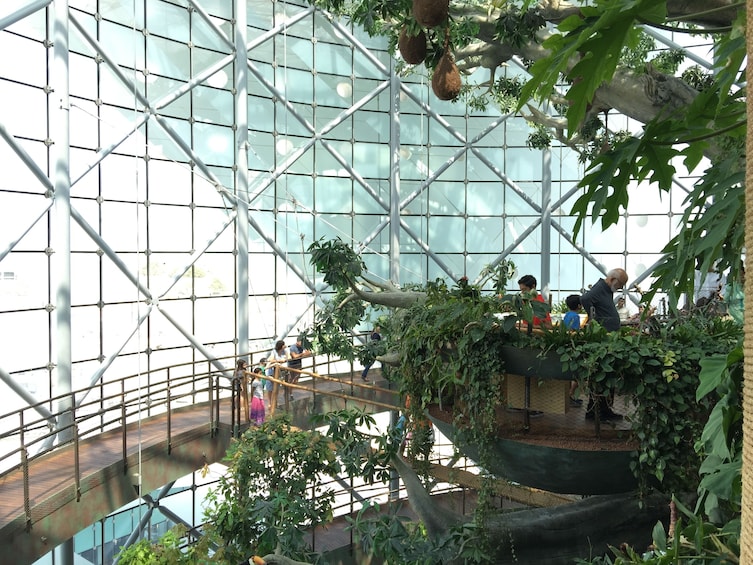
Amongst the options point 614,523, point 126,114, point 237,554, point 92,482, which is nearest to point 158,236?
point 126,114

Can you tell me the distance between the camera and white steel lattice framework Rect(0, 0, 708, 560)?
1059cm

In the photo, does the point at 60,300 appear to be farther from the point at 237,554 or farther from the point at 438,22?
the point at 438,22

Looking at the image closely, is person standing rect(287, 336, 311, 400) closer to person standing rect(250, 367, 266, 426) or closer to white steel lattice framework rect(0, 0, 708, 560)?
person standing rect(250, 367, 266, 426)

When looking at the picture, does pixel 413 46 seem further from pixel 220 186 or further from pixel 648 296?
pixel 220 186

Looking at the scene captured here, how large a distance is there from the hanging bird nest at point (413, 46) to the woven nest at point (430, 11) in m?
0.69

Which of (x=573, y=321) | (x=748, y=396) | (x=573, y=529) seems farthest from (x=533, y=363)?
(x=748, y=396)

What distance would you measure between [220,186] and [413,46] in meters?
6.91

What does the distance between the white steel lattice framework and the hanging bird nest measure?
13.4ft

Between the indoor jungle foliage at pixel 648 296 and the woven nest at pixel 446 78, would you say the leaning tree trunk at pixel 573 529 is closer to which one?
the indoor jungle foliage at pixel 648 296

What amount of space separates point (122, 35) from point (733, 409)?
495 inches

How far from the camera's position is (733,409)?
1688 mm

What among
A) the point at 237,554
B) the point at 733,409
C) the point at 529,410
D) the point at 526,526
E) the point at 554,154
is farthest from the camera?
the point at 554,154

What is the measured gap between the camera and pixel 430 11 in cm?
459

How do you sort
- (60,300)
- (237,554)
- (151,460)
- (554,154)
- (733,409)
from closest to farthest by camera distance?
(733,409) → (237,554) → (151,460) → (60,300) → (554,154)
